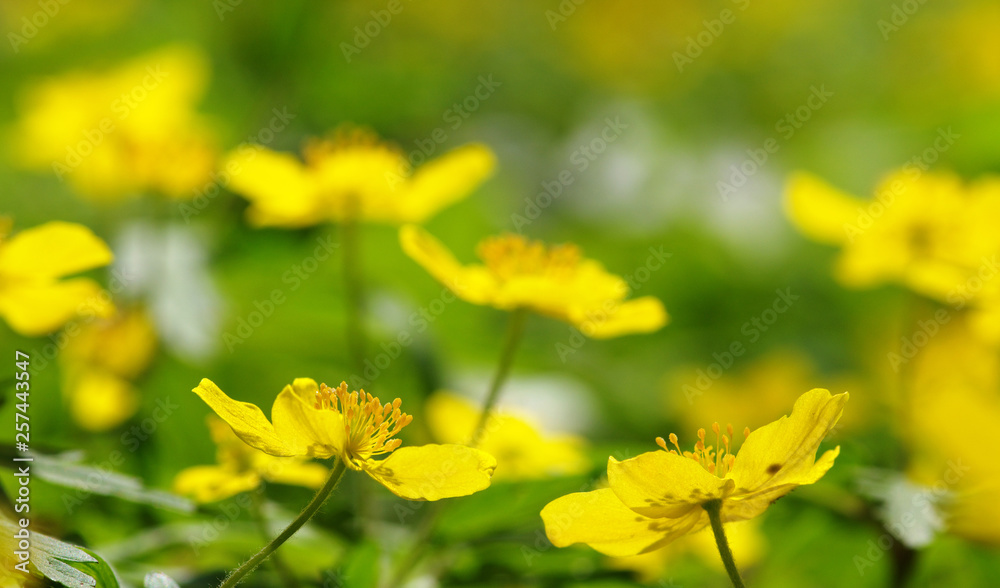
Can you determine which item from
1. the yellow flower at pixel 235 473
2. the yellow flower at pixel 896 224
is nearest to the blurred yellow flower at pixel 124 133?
the yellow flower at pixel 235 473

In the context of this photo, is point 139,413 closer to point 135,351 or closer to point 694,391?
point 135,351

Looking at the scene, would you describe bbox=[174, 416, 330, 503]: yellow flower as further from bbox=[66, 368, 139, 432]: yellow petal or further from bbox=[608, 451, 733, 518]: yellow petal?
bbox=[66, 368, 139, 432]: yellow petal

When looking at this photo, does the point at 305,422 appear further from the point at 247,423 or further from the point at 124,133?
the point at 124,133

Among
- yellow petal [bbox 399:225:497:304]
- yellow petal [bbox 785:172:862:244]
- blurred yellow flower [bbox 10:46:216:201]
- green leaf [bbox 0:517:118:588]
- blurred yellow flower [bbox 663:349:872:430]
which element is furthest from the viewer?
blurred yellow flower [bbox 663:349:872:430]

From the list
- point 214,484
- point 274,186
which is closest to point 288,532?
point 214,484

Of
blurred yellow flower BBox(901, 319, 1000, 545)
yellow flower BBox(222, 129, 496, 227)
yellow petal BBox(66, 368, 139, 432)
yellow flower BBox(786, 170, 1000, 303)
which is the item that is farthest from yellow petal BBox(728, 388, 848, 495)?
yellow petal BBox(66, 368, 139, 432)

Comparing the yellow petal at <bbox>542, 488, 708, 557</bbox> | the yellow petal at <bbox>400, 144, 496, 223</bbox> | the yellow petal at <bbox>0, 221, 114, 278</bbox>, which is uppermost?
the yellow petal at <bbox>400, 144, 496, 223</bbox>

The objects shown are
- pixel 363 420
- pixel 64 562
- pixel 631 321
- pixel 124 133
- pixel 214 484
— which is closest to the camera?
pixel 64 562
